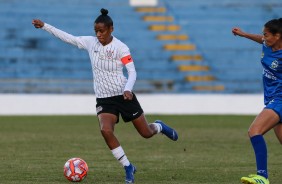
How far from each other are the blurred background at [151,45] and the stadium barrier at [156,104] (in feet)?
2.68

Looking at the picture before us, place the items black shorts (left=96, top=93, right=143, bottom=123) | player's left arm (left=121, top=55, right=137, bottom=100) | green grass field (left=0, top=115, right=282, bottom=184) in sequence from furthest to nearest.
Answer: green grass field (left=0, top=115, right=282, bottom=184)
black shorts (left=96, top=93, right=143, bottom=123)
player's left arm (left=121, top=55, right=137, bottom=100)

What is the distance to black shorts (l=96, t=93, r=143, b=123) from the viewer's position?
36.0 feet

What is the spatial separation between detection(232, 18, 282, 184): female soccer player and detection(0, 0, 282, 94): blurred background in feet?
62.2

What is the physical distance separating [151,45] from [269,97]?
23412 mm

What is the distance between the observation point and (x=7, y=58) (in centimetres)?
3150

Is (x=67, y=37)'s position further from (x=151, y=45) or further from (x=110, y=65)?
(x=151, y=45)

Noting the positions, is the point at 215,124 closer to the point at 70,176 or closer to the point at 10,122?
the point at 10,122

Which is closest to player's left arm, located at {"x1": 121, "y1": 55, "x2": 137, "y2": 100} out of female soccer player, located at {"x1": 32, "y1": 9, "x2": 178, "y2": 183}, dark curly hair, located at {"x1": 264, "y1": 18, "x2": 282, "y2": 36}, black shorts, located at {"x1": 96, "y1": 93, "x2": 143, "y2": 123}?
female soccer player, located at {"x1": 32, "y1": 9, "x2": 178, "y2": 183}

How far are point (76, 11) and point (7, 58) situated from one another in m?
4.76

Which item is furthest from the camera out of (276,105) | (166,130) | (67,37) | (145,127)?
(166,130)

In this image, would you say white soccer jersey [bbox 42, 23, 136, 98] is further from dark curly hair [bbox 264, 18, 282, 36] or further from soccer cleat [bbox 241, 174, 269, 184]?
soccer cleat [bbox 241, 174, 269, 184]

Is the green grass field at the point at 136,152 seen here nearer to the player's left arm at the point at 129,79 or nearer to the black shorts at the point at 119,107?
the black shorts at the point at 119,107

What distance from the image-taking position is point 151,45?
1316 inches

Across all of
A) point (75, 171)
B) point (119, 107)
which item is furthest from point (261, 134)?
point (75, 171)
